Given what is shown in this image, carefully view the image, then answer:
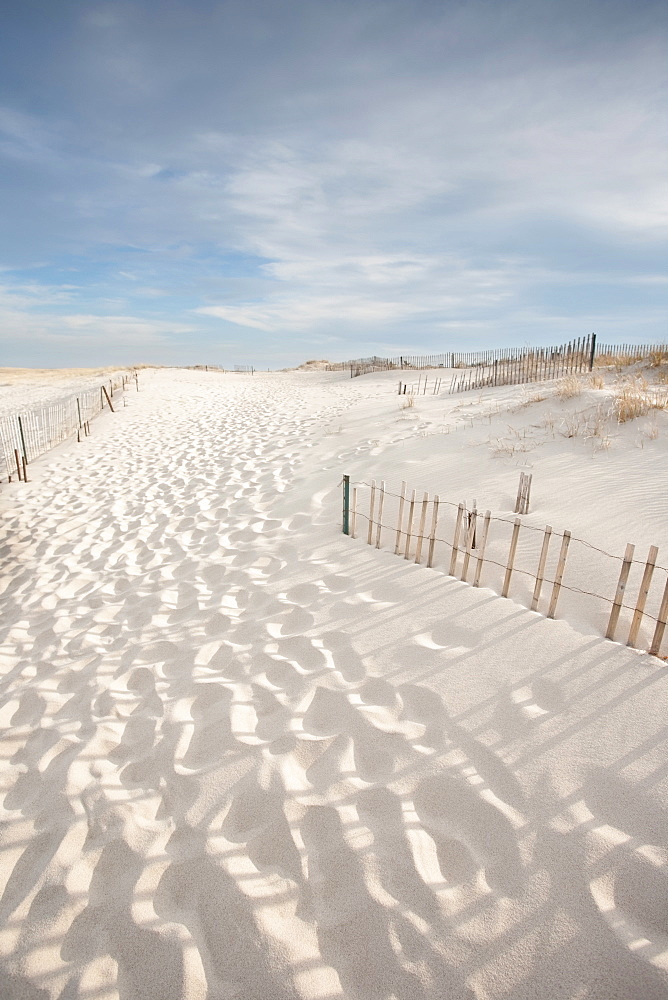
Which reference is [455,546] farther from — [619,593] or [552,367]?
[552,367]

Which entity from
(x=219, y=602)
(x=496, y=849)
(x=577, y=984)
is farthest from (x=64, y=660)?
(x=577, y=984)

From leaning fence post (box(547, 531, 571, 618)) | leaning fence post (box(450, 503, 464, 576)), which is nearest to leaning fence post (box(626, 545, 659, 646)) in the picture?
leaning fence post (box(547, 531, 571, 618))

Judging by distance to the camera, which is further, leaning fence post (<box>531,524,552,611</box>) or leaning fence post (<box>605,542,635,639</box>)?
leaning fence post (<box>531,524,552,611</box>)

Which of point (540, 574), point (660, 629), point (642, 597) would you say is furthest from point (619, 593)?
point (540, 574)

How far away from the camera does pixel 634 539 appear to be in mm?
4164

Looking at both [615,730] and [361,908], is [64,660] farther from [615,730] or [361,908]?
[615,730]

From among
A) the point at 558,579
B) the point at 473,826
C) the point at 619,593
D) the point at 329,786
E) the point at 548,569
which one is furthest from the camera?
the point at 548,569

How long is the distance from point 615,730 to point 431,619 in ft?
4.23

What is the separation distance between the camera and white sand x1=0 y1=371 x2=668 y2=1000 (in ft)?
5.56

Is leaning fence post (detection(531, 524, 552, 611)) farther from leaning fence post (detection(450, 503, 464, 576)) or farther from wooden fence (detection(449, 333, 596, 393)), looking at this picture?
wooden fence (detection(449, 333, 596, 393))

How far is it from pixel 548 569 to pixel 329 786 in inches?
95.9

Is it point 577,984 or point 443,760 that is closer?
point 577,984

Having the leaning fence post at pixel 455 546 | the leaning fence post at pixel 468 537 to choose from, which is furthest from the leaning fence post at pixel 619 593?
the leaning fence post at pixel 455 546

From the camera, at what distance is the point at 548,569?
12.6 feet
